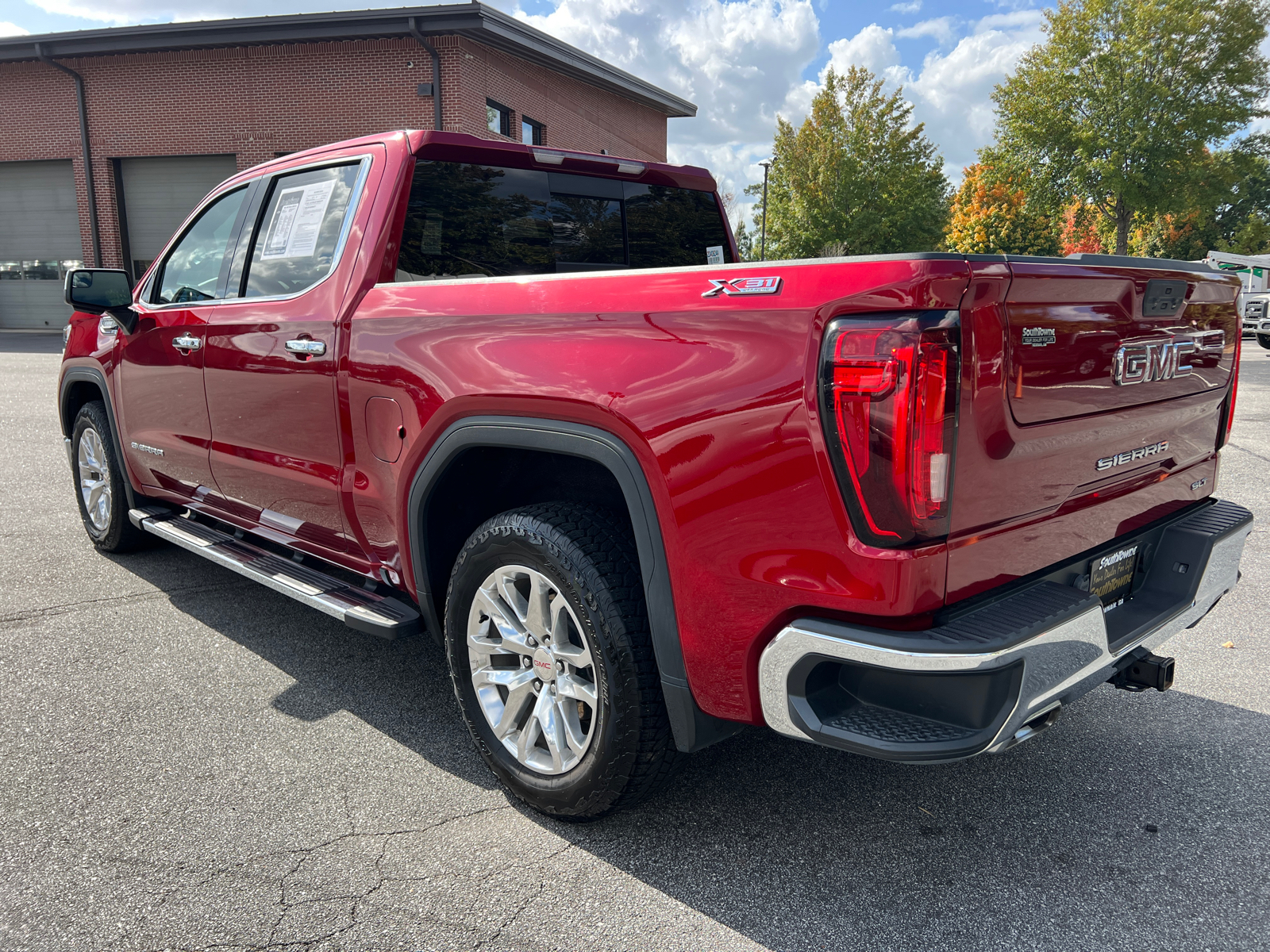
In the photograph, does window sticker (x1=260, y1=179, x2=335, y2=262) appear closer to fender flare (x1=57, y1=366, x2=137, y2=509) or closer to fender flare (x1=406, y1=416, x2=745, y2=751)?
fender flare (x1=406, y1=416, x2=745, y2=751)

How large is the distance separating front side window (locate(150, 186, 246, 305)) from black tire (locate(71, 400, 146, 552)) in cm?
94

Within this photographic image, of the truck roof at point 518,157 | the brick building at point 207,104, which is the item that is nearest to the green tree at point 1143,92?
the brick building at point 207,104

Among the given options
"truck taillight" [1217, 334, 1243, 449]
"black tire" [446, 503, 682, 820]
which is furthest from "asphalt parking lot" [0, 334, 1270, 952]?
"truck taillight" [1217, 334, 1243, 449]

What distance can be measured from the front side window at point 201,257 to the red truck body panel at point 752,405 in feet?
3.66

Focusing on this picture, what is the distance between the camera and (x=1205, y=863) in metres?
2.42

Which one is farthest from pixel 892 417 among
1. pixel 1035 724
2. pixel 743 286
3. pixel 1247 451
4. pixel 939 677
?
pixel 1247 451

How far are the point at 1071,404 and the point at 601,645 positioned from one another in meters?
1.29

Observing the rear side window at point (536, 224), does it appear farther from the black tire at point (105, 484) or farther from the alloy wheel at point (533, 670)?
the black tire at point (105, 484)

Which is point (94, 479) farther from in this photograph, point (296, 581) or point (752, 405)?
point (752, 405)

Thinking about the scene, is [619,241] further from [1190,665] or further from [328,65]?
[328,65]

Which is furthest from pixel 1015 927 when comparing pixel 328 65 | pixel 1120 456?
pixel 328 65

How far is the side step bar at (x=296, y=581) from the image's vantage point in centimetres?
298

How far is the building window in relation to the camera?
70.7 ft

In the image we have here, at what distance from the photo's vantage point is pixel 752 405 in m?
1.95
